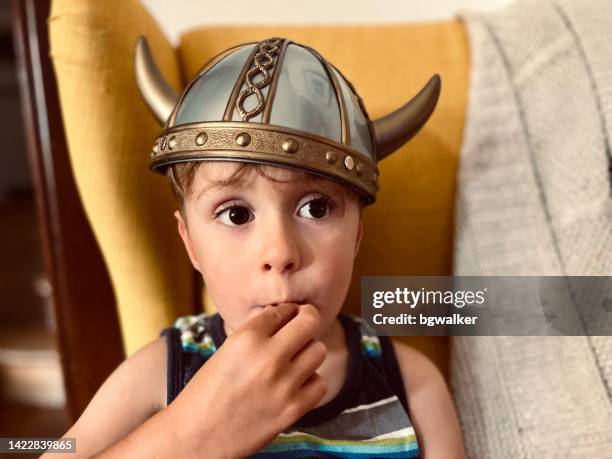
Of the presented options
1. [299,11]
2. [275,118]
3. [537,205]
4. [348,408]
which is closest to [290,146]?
[275,118]

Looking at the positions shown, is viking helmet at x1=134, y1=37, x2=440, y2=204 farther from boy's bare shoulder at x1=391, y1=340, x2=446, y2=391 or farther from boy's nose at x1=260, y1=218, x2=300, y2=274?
boy's bare shoulder at x1=391, y1=340, x2=446, y2=391

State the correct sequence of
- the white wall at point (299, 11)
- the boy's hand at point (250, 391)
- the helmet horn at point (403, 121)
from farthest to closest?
1. the white wall at point (299, 11)
2. the helmet horn at point (403, 121)
3. the boy's hand at point (250, 391)

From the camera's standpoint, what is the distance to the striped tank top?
500mm

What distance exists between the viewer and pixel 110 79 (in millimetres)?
577

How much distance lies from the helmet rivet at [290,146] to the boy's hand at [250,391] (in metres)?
0.13

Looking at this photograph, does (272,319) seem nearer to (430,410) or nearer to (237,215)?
(237,215)

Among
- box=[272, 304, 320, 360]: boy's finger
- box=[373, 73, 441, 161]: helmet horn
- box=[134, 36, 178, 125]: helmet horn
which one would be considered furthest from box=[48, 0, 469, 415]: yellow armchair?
box=[272, 304, 320, 360]: boy's finger

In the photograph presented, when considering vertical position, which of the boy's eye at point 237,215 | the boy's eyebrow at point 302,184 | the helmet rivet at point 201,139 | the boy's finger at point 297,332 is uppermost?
the helmet rivet at point 201,139

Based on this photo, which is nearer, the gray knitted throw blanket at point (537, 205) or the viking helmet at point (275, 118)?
the viking helmet at point (275, 118)

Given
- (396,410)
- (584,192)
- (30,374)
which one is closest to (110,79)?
(396,410)

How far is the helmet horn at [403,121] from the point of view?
0.53 meters

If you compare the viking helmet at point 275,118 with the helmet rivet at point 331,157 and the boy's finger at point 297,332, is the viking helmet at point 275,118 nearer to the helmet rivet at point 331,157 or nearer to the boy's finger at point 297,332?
the helmet rivet at point 331,157

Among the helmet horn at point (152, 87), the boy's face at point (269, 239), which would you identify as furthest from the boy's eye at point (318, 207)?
the helmet horn at point (152, 87)

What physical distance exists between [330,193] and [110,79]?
0.94ft
